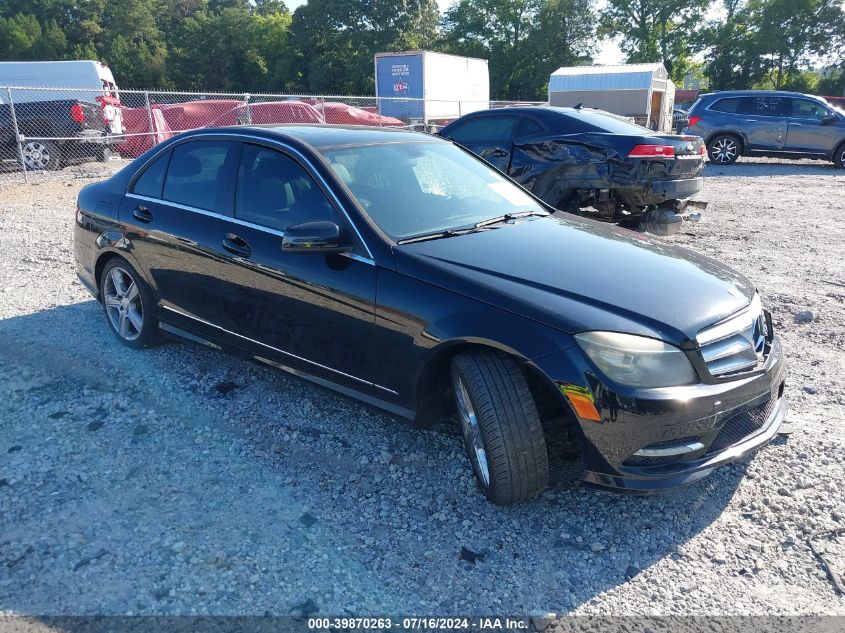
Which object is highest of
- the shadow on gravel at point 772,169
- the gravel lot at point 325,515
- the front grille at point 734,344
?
the front grille at point 734,344

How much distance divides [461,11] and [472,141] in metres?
53.8

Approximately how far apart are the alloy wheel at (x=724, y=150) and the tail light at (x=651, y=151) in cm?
1130

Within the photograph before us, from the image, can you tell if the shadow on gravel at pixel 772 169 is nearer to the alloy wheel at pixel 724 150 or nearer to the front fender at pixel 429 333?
the alloy wheel at pixel 724 150

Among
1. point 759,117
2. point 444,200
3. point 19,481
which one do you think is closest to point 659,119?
point 759,117

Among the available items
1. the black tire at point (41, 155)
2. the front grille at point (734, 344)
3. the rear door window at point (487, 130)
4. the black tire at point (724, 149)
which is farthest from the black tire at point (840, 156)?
the black tire at point (41, 155)

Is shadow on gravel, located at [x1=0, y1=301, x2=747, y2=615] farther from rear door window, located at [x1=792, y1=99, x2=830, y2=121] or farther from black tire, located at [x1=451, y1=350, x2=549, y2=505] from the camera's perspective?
rear door window, located at [x1=792, y1=99, x2=830, y2=121]

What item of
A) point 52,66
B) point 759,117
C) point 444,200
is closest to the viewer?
point 444,200

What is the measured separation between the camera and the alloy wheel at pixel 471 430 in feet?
9.63

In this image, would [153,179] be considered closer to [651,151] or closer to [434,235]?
[434,235]

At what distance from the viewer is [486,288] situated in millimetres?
2889

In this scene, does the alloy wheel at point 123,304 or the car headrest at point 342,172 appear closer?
the car headrest at point 342,172

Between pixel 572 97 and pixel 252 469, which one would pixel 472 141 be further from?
pixel 572 97

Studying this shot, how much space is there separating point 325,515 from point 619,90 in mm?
24378

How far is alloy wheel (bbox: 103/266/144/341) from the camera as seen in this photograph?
15.3 ft
